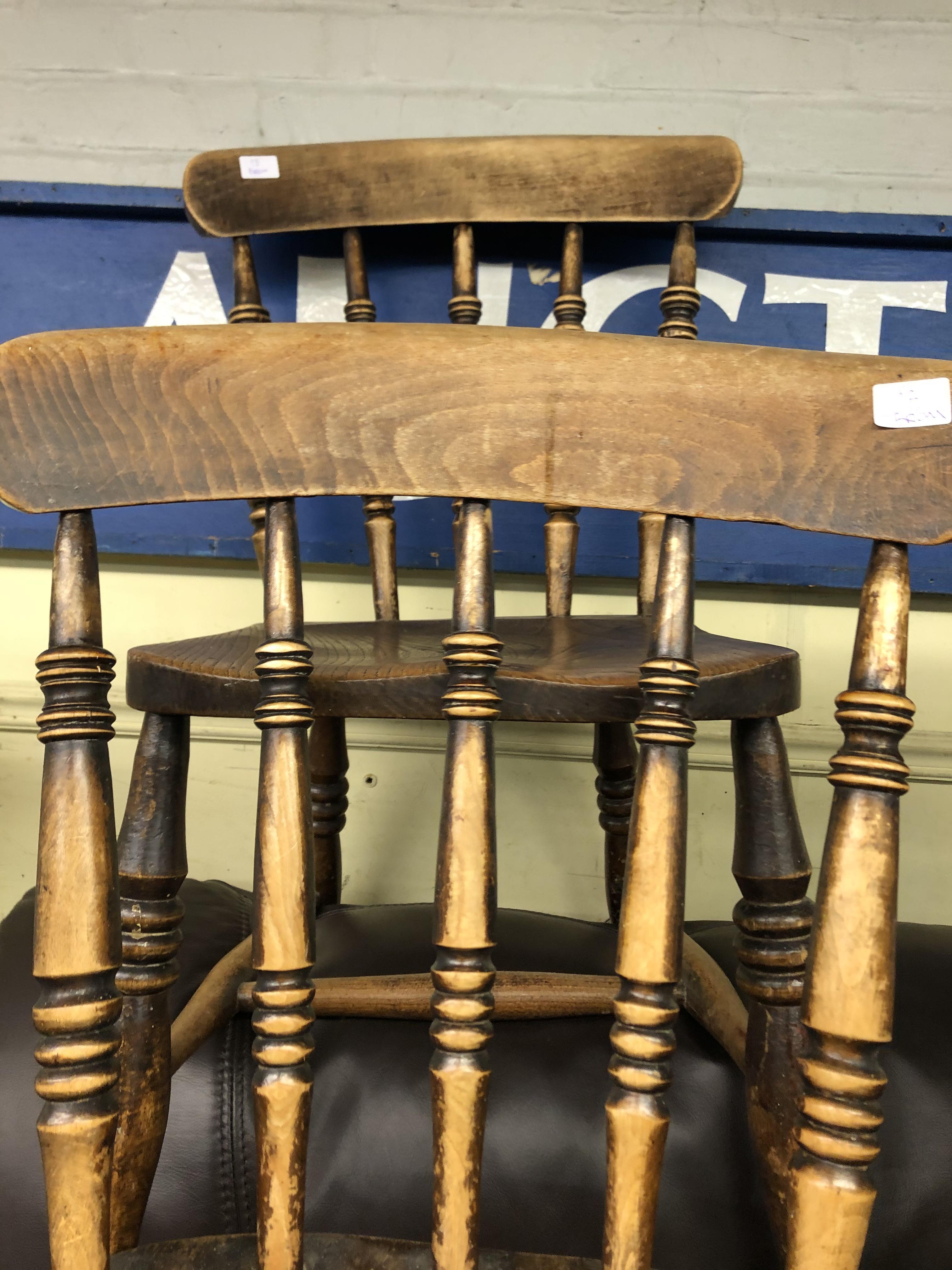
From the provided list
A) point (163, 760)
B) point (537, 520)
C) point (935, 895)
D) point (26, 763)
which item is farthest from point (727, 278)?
point (26, 763)

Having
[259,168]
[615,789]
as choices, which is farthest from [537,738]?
[259,168]

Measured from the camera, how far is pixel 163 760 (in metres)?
0.65

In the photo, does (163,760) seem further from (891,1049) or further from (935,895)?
(935,895)

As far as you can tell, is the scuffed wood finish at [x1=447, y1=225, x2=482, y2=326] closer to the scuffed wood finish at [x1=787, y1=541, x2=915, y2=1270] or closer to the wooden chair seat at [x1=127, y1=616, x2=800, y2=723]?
the wooden chair seat at [x1=127, y1=616, x2=800, y2=723]

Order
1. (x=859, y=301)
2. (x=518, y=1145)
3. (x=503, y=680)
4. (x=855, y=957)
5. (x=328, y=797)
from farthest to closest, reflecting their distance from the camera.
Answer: (x=859, y=301) → (x=328, y=797) → (x=518, y=1145) → (x=503, y=680) → (x=855, y=957)

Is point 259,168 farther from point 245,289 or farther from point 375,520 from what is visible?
point 375,520

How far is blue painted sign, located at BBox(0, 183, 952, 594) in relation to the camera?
1114mm

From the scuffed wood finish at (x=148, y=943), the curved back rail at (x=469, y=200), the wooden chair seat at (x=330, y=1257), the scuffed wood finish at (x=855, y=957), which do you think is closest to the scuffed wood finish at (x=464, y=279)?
the curved back rail at (x=469, y=200)

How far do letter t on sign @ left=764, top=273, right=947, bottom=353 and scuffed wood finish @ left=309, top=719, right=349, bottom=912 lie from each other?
715 mm

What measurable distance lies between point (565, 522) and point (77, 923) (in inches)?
26.0

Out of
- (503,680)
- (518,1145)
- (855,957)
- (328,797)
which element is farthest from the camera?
(328,797)

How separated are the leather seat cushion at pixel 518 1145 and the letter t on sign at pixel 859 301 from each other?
72 cm

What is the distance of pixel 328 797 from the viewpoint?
0.94m

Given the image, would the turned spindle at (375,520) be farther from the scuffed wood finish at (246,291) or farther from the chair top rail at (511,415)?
the chair top rail at (511,415)
